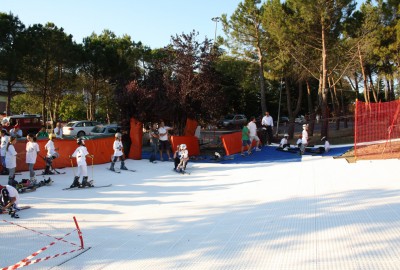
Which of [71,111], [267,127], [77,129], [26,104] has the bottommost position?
[267,127]

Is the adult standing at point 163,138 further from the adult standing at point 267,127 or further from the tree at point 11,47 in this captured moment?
the tree at point 11,47

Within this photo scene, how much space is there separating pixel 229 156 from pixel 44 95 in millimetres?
20503

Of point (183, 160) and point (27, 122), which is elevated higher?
point (27, 122)

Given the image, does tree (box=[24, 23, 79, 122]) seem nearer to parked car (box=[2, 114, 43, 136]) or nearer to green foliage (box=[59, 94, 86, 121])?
parked car (box=[2, 114, 43, 136])

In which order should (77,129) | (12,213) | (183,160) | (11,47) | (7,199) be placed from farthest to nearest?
(77,129), (11,47), (183,160), (7,199), (12,213)

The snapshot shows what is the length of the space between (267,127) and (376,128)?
553 cm

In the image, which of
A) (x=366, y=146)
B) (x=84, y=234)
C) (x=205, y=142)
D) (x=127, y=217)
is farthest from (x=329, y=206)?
(x=205, y=142)

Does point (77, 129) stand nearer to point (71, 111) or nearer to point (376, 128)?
point (71, 111)

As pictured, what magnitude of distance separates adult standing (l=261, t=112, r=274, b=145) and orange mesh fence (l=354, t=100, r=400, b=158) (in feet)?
15.5

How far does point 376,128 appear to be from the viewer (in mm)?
16250

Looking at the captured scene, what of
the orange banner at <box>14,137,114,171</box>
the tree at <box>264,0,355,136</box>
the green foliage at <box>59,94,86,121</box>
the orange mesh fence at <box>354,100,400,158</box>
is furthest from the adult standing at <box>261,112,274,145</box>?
the green foliage at <box>59,94,86,121</box>

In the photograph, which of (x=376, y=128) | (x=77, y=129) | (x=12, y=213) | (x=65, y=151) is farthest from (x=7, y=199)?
(x=77, y=129)

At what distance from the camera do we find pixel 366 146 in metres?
15.9

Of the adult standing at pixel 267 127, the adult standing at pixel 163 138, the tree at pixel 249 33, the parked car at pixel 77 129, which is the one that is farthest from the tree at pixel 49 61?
the adult standing at pixel 267 127
